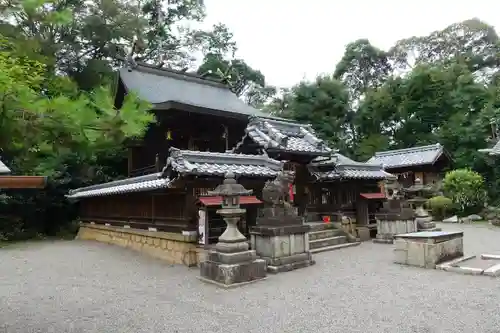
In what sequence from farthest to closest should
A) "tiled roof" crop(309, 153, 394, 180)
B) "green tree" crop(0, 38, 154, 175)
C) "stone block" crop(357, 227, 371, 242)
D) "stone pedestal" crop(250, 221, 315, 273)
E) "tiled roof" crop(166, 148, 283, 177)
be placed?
"stone block" crop(357, 227, 371, 242) < "tiled roof" crop(309, 153, 394, 180) < "tiled roof" crop(166, 148, 283, 177) < "stone pedestal" crop(250, 221, 315, 273) < "green tree" crop(0, 38, 154, 175)

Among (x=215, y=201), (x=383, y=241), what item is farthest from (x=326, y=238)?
(x=215, y=201)

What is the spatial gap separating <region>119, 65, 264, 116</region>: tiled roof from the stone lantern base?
24.8 feet

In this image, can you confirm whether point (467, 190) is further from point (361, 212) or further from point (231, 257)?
point (231, 257)

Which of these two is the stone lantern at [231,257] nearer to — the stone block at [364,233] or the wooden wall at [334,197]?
the wooden wall at [334,197]

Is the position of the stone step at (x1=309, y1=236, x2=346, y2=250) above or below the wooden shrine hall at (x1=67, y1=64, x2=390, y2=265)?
below

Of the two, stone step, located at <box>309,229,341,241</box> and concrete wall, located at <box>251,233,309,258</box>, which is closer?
concrete wall, located at <box>251,233,309,258</box>

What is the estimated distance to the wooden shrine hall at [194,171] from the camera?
9.59m

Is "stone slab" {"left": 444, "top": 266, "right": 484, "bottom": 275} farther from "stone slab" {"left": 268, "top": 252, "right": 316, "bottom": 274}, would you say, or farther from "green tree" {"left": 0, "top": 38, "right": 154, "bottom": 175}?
"green tree" {"left": 0, "top": 38, "right": 154, "bottom": 175}

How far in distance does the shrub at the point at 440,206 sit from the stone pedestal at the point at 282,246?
47.2 ft

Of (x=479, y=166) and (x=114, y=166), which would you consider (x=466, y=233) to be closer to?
(x=479, y=166)

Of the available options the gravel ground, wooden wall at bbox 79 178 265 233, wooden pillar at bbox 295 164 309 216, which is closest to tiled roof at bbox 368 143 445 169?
wooden pillar at bbox 295 164 309 216

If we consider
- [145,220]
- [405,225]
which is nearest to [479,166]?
[405,225]

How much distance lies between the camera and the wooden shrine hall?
959cm

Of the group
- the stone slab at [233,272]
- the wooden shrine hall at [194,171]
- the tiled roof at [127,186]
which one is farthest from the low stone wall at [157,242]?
the stone slab at [233,272]
